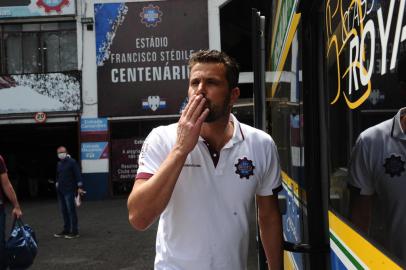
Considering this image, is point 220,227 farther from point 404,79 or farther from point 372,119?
point 404,79

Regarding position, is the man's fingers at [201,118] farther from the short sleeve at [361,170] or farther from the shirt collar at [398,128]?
the shirt collar at [398,128]

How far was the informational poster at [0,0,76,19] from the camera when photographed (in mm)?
18141

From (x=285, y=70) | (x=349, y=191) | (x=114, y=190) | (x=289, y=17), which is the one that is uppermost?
(x=289, y=17)

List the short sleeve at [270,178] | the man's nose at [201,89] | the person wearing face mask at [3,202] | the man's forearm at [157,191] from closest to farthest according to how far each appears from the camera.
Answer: the man's forearm at [157,191]
the man's nose at [201,89]
the short sleeve at [270,178]
the person wearing face mask at [3,202]

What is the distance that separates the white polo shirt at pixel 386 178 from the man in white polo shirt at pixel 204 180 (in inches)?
23.7

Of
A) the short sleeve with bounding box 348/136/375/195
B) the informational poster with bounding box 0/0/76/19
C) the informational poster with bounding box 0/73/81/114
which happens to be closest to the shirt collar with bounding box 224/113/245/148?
the short sleeve with bounding box 348/136/375/195

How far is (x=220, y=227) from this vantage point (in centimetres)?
211

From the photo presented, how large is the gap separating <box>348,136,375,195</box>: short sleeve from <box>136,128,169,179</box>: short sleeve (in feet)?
2.47

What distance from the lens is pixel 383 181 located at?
147 cm

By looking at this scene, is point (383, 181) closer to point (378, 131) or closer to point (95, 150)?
point (378, 131)

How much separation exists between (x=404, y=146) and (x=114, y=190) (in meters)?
17.4

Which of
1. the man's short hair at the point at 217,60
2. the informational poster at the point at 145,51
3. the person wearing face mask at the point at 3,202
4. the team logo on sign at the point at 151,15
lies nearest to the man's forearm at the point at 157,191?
the man's short hair at the point at 217,60

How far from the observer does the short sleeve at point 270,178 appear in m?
2.27

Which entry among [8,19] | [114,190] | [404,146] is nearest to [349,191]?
[404,146]
